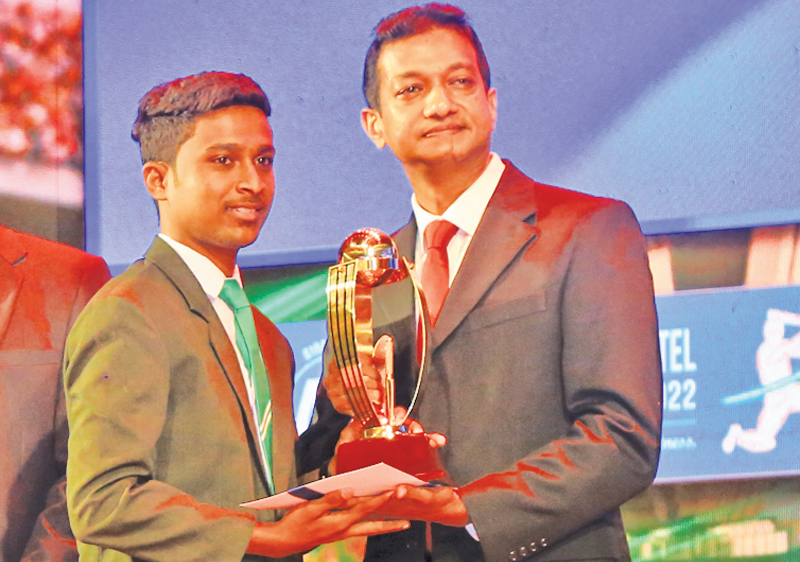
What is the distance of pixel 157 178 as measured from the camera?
2.62 metres

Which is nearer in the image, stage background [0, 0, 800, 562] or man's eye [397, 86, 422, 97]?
man's eye [397, 86, 422, 97]

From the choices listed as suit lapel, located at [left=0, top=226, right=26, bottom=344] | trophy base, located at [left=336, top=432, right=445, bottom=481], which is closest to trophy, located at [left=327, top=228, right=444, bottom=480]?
trophy base, located at [left=336, top=432, right=445, bottom=481]

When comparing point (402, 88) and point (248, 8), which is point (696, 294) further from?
point (248, 8)

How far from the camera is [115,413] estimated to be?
2.30 metres

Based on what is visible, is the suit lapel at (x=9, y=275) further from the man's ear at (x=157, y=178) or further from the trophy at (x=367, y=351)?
the trophy at (x=367, y=351)

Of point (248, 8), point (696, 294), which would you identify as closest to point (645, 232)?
point (696, 294)

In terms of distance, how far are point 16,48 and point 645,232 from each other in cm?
192

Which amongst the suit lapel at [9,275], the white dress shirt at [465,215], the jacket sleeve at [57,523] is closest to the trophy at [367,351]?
the white dress shirt at [465,215]

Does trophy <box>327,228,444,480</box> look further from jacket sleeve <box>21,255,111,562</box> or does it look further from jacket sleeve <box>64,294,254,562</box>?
jacket sleeve <box>21,255,111,562</box>

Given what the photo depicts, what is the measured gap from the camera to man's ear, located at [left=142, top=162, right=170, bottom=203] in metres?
2.61

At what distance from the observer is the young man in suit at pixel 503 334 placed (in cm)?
224

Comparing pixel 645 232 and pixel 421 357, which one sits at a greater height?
pixel 645 232

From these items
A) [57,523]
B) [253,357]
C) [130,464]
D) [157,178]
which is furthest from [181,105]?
[57,523]

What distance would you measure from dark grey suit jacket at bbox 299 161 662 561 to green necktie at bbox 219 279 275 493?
16 cm
